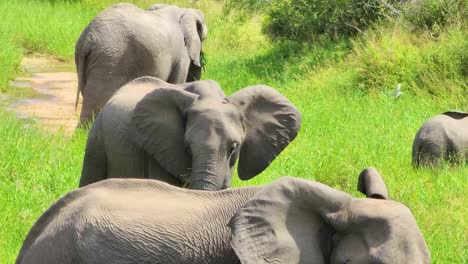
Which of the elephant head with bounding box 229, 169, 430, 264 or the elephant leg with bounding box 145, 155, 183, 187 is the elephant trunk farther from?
the elephant head with bounding box 229, 169, 430, 264

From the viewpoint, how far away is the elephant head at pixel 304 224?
3.66 meters

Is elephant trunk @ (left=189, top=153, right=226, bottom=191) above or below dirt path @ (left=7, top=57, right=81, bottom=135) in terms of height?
above

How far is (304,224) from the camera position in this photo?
376 cm

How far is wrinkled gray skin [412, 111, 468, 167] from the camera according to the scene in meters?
7.91

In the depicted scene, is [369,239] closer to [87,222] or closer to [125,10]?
[87,222]

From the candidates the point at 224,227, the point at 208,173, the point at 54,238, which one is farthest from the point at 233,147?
the point at 54,238

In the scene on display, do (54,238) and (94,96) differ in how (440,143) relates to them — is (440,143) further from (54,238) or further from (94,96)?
(54,238)

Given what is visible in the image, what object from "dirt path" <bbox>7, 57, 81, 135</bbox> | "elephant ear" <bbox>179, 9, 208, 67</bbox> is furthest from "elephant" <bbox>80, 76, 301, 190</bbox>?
"dirt path" <bbox>7, 57, 81, 135</bbox>

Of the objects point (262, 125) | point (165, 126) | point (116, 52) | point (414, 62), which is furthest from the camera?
point (414, 62)

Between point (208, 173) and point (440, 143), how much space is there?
344cm

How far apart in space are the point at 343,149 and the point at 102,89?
210cm

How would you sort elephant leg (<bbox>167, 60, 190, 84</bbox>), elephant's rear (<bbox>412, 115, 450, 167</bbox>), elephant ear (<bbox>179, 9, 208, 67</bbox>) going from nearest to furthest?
elephant's rear (<bbox>412, 115, 450, 167</bbox>) < elephant leg (<bbox>167, 60, 190, 84</bbox>) < elephant ear (<bbox>179, 9, 208, 67</bbox>)

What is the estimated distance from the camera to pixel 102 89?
884 centimetres

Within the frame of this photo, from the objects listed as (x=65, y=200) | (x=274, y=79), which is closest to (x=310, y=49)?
(x=274, y=79)
